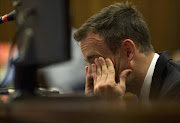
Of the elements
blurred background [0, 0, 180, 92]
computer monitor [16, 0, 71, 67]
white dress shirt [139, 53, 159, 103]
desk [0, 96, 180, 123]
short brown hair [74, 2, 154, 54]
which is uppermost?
blurred background [0, 0, 180, 92]

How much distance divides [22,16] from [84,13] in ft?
7.80

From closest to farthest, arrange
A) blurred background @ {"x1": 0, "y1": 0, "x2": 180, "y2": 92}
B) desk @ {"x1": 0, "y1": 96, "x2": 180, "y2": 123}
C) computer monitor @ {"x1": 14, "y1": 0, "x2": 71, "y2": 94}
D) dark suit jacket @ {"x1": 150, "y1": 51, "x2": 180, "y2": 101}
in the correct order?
desk @ {"x1": 0, "y1": 96, "x2": 180, "y2": 123}
computer monitor @ {"x1": 14, "y1": 0, "x2": 71, "y2": 94}
dark suit jacket @ {"x1": 150, "y1": 51, "x2": 180, "y2": 101}
blurred background @ {"x1": 0, "y1": 0, "x2": 180, "y2": 92}

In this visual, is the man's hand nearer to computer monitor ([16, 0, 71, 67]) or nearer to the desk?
computer monitor ([16, 0, 71, 67])

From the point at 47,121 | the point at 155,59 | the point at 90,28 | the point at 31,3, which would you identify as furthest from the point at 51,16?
the point at 155,59

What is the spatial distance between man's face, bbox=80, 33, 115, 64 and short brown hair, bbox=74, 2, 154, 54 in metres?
0.03

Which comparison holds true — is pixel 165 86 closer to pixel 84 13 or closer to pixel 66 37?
pixel 66 37

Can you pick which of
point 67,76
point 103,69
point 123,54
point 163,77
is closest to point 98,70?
point 103,69

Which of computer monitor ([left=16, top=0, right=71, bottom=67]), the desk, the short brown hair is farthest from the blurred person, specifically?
the desk

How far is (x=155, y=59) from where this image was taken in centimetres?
140

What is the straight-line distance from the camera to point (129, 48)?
→ 1.39 meters

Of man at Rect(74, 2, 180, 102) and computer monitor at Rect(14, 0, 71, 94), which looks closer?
computer monitor at Rect(14, 0, 71, 94)

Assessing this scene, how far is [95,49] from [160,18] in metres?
1.93

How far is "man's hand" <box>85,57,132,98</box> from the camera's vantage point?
118cm

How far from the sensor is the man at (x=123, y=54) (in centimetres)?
130
